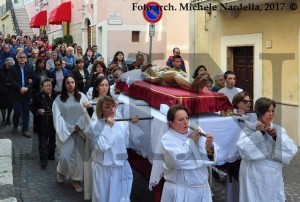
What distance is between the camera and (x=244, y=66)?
1070 centimetres

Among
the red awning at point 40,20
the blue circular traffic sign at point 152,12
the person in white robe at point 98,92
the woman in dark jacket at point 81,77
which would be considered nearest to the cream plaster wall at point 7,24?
the red awning at point 40,20

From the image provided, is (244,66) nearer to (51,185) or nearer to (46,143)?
(46,143)

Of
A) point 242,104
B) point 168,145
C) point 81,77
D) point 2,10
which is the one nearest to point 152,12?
point 81,77

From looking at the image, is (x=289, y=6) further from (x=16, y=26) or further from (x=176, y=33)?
(x=16, y=26)

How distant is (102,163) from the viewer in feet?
16.8

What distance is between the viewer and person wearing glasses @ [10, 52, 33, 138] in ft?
30.9

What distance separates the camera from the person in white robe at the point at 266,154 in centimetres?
440

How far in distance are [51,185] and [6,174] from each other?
25.1 inches

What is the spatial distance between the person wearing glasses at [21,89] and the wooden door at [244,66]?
482cm

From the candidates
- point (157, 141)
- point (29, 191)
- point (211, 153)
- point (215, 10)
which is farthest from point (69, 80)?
point (215, 10)

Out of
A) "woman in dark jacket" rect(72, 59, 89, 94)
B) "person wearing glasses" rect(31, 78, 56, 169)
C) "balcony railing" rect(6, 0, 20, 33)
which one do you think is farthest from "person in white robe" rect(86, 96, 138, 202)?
"balcony railing" rect(6, 0, 20, 33)

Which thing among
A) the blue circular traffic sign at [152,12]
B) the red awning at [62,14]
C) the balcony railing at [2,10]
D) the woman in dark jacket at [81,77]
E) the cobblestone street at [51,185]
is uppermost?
the balcony railing at [2,10]

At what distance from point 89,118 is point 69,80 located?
854mm

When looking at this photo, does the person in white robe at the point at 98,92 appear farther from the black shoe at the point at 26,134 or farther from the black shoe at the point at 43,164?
the black shoe at the point at 26,134
